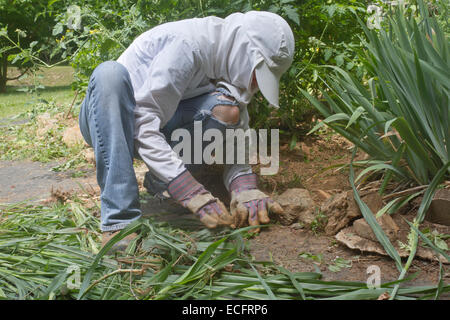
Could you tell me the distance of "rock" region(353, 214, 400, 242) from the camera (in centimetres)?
159

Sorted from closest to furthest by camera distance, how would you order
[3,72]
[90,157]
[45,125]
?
[90,157] < [45,125] < [3,72]

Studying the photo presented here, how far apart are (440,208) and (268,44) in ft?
3.08

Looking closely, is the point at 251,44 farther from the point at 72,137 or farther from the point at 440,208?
the point at 72,137

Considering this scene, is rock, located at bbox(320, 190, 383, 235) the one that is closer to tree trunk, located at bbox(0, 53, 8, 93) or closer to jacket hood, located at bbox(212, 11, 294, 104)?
jacket hood, located at bbox(212, 11, 294, 104)

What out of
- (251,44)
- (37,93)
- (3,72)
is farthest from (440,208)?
(3,72)

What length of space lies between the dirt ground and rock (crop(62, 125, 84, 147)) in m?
0.42

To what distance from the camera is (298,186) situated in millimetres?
2416

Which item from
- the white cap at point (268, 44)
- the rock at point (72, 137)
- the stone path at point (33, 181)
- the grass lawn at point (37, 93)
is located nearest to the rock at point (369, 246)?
the white cap at point (268, 44)

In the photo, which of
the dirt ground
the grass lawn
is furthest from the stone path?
the grass lawn

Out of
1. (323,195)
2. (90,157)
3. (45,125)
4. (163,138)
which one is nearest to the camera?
(163,138)

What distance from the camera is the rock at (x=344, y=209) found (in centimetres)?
173

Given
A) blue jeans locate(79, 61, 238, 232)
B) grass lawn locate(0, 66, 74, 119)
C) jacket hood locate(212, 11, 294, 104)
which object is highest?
jacket hood locate(212, 11, 294, 104)
